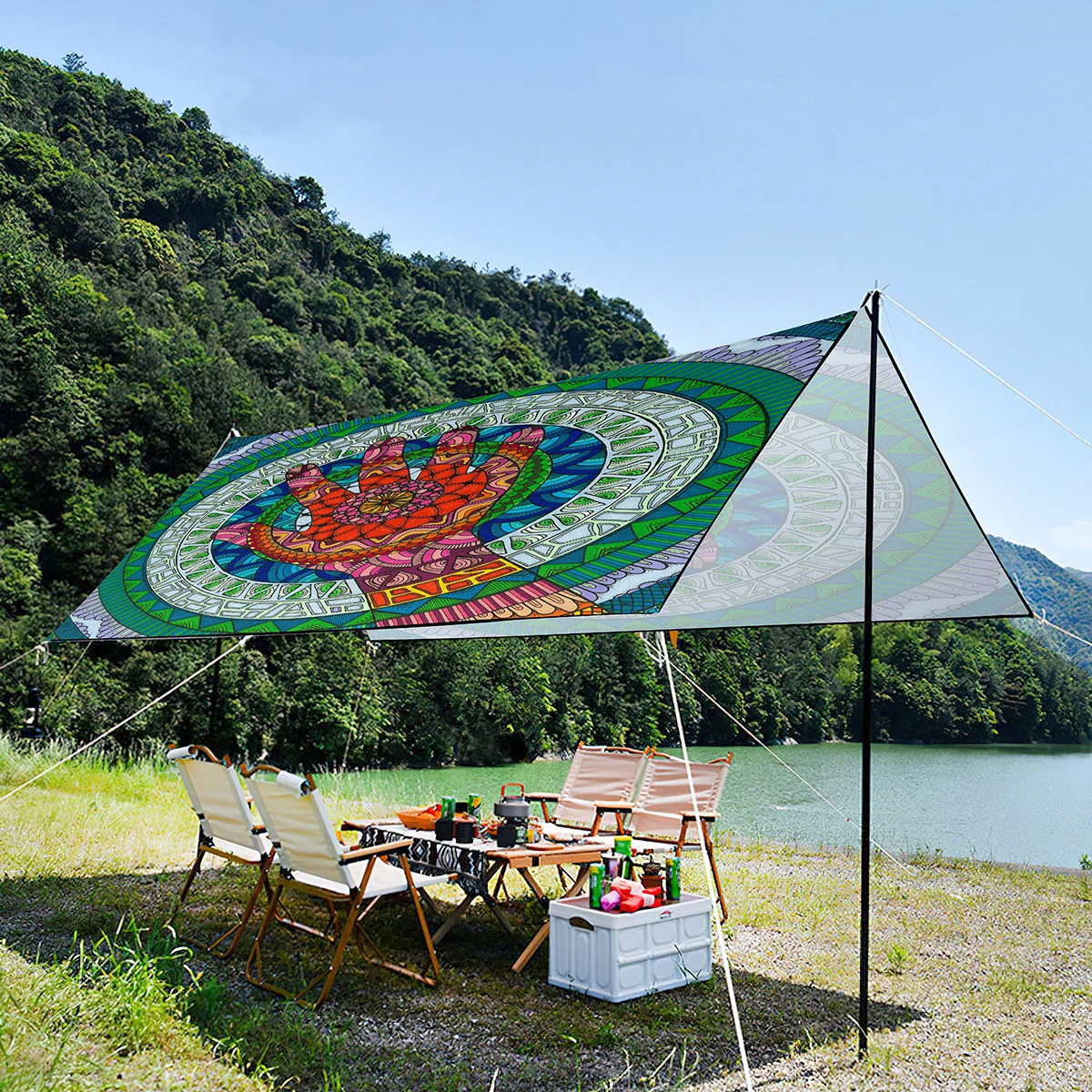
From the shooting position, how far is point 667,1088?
289 cm

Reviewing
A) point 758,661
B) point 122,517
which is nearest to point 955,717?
point 758,661

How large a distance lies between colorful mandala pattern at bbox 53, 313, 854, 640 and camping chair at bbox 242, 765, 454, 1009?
2.09 ft

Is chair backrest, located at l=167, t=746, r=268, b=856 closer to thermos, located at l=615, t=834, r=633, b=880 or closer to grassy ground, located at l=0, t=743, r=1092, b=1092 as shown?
grassy ground, located at l=0, t=743, r=1092, b=1092

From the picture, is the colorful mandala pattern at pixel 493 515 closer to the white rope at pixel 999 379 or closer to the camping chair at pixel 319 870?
the white rope at pixel 999 379

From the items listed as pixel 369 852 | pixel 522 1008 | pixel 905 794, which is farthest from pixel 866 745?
pixel 905 794

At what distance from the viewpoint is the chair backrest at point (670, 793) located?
5.20 metres

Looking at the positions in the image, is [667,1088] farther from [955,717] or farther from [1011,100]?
[955,717]

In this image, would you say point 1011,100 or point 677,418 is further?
point 1011,100

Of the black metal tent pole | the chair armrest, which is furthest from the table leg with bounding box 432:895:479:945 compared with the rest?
the black metal tent pole

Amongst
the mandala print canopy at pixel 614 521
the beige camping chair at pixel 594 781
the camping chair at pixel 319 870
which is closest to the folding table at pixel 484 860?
the camping chair at pixel 319 870

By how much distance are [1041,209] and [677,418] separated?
3061 mm

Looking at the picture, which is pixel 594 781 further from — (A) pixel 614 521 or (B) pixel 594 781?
(A) pixel 614 521

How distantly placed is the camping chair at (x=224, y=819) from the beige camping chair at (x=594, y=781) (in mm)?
2017

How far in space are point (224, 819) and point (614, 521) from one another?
2.06m
